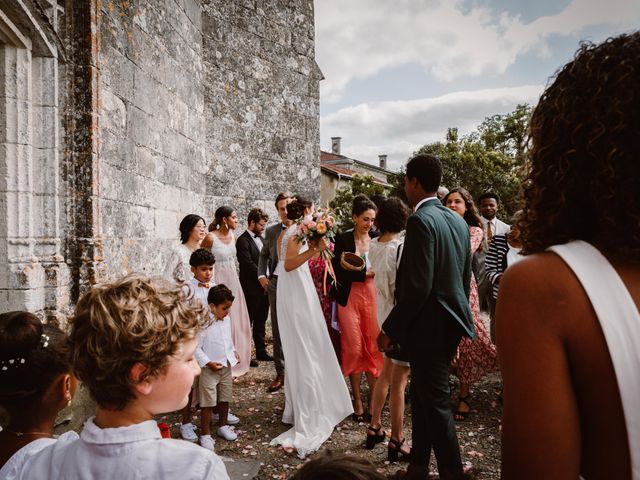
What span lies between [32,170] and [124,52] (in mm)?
1582

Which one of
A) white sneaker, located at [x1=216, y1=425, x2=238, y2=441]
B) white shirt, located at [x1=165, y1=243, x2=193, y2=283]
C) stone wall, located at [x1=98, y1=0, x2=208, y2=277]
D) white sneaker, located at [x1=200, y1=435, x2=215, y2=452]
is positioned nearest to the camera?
white sneaker, located at [x1=200, y1=435, x2=215, y2=452]

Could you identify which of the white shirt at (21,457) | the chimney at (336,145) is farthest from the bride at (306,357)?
the chimney at (336,145)

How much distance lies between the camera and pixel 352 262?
15.1ft

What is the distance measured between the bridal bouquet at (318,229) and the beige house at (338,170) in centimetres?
2621

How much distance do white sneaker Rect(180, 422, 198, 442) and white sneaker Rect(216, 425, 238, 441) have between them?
21 cm

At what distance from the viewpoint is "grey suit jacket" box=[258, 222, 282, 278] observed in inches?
232

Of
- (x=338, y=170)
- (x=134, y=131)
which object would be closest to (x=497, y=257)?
(x=134, y=131)

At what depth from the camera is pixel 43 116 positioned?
375 centimetres

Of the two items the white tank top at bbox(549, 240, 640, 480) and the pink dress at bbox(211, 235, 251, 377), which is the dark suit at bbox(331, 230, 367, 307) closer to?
the pink dress at bbox(211, 235, 251, 377)

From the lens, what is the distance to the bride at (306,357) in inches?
168

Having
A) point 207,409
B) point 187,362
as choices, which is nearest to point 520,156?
point 187,362

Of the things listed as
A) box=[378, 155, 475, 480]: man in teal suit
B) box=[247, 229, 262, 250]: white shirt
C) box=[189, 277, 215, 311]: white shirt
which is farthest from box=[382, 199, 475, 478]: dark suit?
box=[247, 229, 262, 250]: white shirt

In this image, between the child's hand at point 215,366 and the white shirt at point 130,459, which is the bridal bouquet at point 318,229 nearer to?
the child's hand at point 215,366

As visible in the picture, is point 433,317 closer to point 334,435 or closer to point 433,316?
point 433,316
